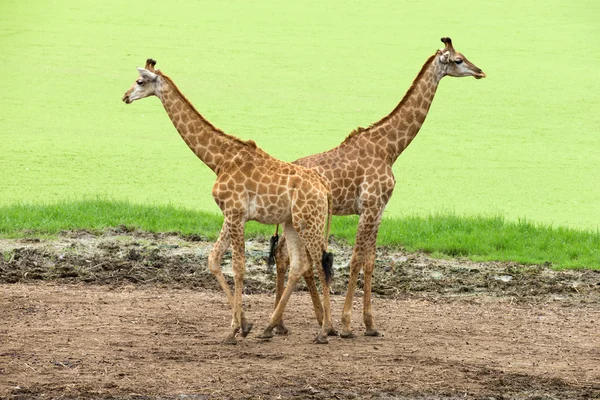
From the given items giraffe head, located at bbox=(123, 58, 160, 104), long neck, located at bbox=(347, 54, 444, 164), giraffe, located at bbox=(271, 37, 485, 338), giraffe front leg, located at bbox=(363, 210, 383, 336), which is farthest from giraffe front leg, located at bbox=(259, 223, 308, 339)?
giraffe head, located at bbox=(123, 58, 160, 104)

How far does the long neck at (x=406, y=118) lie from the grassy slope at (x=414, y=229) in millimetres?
2517

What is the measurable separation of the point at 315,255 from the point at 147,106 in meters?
7.94

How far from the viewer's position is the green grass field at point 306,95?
12031 mm

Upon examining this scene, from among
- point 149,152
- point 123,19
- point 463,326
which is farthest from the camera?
point 123,19

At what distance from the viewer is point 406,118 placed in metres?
7.98

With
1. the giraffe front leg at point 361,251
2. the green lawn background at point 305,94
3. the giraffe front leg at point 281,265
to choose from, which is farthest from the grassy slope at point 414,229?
the giraffe front leg at point 281,265

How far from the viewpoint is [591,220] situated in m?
11.4

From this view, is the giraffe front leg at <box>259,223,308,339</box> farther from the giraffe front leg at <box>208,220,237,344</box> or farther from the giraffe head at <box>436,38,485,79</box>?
the giraffe head at <box>436,38,485,79</box>

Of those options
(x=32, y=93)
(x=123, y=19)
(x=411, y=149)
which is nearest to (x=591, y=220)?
(x=411, y=149)

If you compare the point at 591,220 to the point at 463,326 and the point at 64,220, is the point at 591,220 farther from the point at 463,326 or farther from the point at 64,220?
the point at 64,220

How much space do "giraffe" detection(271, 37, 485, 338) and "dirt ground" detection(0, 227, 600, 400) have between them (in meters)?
0.40

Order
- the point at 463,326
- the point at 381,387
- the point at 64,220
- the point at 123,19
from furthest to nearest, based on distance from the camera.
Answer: the point at 123,19, the point at 64,220, the point at 463,326, the point at 381,387

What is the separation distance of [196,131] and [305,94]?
7.27 metres

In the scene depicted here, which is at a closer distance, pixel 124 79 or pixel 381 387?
pixel 381 387
